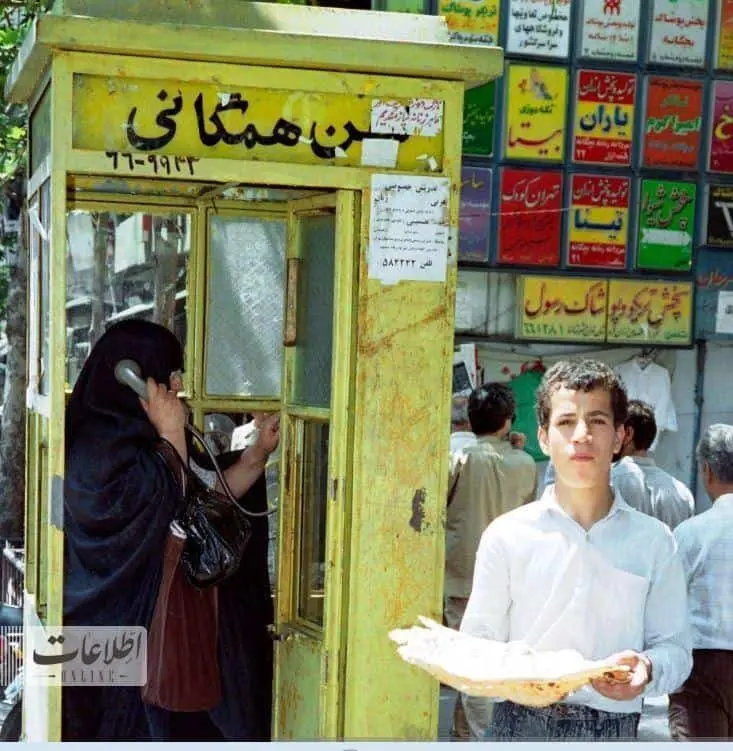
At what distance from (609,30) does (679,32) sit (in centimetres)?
53

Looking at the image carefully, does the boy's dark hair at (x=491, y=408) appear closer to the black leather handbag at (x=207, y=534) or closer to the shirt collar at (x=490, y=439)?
the shirt collar at (x=490, y=439)

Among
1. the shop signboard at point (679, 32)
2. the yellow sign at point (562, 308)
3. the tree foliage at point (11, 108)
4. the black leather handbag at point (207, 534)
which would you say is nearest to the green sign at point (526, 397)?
the yellow sign at point (562, 308)

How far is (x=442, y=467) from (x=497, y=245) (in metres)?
5.73

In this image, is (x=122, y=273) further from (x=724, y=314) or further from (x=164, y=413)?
(x=724, y=314)

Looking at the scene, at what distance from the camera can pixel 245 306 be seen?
5.39m

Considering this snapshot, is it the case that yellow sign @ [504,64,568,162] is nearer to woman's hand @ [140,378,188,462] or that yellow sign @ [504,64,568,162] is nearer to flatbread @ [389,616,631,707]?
woman's hand @ [140,378,188,462]

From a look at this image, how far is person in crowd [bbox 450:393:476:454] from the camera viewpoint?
7035 mm

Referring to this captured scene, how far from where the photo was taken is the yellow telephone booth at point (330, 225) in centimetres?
403

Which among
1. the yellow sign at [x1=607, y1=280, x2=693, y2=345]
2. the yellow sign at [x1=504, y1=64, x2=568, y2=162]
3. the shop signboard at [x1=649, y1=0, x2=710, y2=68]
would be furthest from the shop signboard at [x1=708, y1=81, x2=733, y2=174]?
the yellow sign at [x1=504, y1=64, x2=568, y2=162]

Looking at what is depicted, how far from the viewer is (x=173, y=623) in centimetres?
462

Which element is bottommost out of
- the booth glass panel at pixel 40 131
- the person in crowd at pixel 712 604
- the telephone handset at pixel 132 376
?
the person in crowd at pixel 712 604

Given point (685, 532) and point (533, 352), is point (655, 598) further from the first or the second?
point (533, 352)

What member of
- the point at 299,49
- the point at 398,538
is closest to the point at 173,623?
the point at 398,538

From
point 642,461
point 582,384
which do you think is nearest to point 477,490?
point 642,461
